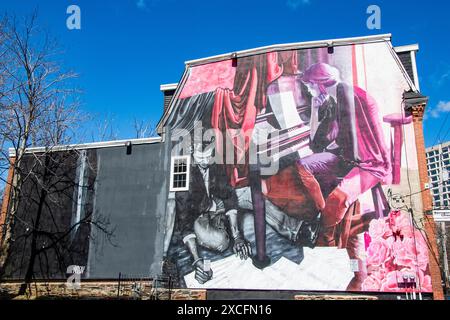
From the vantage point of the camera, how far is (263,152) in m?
17.4

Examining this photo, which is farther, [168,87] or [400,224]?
[168,87]

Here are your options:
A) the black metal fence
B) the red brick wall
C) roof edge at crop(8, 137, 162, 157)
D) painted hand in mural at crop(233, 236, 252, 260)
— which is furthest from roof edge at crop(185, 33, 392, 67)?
the black metal fence

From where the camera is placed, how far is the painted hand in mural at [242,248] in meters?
16.6

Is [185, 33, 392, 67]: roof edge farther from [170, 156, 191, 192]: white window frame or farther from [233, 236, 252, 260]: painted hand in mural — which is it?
[233, 236, 252, 260]: painted hand in mural

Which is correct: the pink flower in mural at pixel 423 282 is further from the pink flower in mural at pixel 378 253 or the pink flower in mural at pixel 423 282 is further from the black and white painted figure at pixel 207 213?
the black and white painted figure at pixel 207 213

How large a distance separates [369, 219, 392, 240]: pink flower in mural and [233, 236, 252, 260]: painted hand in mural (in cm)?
520

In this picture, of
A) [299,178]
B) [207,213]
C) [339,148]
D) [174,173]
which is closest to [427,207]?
[339,148]

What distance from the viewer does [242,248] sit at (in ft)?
55.0

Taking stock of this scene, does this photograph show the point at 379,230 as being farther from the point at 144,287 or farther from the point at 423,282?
the point at 144,287

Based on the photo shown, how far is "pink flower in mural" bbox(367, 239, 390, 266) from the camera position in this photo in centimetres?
1483

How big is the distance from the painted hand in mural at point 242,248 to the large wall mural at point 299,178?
1.8 inches

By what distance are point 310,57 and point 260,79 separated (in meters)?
2.58

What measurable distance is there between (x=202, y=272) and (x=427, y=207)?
9.94 meters

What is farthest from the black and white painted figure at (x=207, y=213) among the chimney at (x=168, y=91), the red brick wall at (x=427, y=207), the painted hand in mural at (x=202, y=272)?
the red brick wall at (x=427, y=207)
